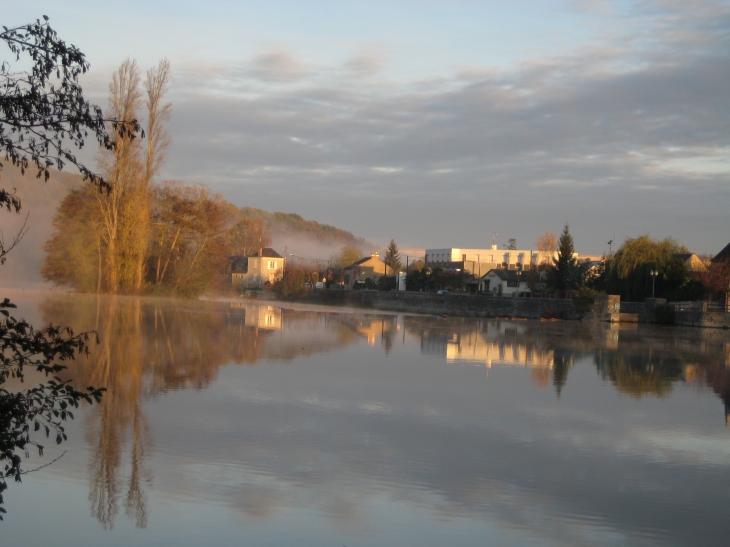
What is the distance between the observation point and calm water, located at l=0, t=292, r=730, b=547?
17.6ft

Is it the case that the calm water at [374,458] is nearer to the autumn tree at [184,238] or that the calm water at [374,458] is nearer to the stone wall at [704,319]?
the stone wall at [704,319]

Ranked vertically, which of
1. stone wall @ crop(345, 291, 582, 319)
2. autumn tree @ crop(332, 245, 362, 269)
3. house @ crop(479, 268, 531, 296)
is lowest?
stone wall @ crop(345, 291, 582, 319)

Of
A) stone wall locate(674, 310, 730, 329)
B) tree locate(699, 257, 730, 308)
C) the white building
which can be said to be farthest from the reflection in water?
the white building

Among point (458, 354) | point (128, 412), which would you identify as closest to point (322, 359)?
point (458, 354)

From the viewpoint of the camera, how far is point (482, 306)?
1688 inches

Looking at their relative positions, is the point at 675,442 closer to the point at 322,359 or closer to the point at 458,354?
the point at 322,359

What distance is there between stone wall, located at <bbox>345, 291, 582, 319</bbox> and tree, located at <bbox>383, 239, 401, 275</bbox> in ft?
128

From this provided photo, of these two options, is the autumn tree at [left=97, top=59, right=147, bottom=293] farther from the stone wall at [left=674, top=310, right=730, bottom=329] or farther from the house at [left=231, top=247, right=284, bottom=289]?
the house at [left=231, top=247, right=284, bottom=289]

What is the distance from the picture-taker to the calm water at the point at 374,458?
17.6 ft

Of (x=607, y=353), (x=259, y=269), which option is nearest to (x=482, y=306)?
(x=607, y=353)

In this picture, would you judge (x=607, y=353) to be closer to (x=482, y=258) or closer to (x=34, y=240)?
(x=34, y=240)

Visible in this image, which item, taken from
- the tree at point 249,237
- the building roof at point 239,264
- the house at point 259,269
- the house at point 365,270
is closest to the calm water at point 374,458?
the house at point 259,269

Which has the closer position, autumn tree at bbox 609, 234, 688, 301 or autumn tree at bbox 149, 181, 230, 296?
autumn tree at bbox 149, 181, 230, 296

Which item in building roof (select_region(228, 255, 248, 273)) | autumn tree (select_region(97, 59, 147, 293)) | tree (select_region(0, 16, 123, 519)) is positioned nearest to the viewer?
tree (select_region(0, 16, 123, 519))
